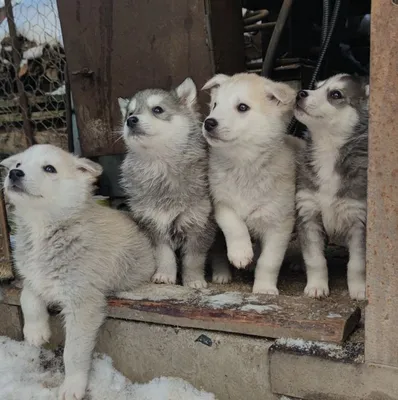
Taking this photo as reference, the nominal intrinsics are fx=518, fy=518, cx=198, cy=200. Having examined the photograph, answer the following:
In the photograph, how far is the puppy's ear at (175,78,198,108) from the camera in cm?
329

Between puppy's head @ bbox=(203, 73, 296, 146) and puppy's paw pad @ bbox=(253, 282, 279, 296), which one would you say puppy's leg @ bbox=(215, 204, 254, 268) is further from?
puppy's head @ bbox=(203, 73, 296, 146)

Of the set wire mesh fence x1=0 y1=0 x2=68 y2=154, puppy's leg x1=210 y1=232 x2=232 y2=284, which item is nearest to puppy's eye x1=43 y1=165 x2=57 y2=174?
puppy's leg x1=210 y1=232 x2=232 y2=284

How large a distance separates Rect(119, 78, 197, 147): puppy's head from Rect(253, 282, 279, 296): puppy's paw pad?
1.00 metres

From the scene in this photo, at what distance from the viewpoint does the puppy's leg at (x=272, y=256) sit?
3000 mm

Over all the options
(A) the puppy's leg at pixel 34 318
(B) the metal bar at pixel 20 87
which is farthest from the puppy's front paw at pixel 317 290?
(B) the metal bar at pixel 20 87

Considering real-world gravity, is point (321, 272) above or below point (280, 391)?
above

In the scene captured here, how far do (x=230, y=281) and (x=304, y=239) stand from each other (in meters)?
0.65

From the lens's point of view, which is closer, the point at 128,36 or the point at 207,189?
the point at 207,189

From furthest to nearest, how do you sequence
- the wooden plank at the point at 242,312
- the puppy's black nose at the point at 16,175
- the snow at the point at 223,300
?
the puppy's black nose at the point at 16,175
the snow at the point at 223,300
the wooden plank at the point at 242,312

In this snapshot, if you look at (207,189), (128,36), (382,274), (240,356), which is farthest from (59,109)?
(382,274)

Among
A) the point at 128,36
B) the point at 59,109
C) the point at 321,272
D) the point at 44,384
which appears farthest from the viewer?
the point at 59,109

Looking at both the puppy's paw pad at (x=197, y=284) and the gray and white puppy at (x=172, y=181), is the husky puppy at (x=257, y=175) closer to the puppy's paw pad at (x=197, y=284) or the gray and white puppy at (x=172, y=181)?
the gray and white puppy at (x=172, y=181)

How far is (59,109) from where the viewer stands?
5.59m

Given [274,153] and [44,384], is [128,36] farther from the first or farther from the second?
[44,384]
